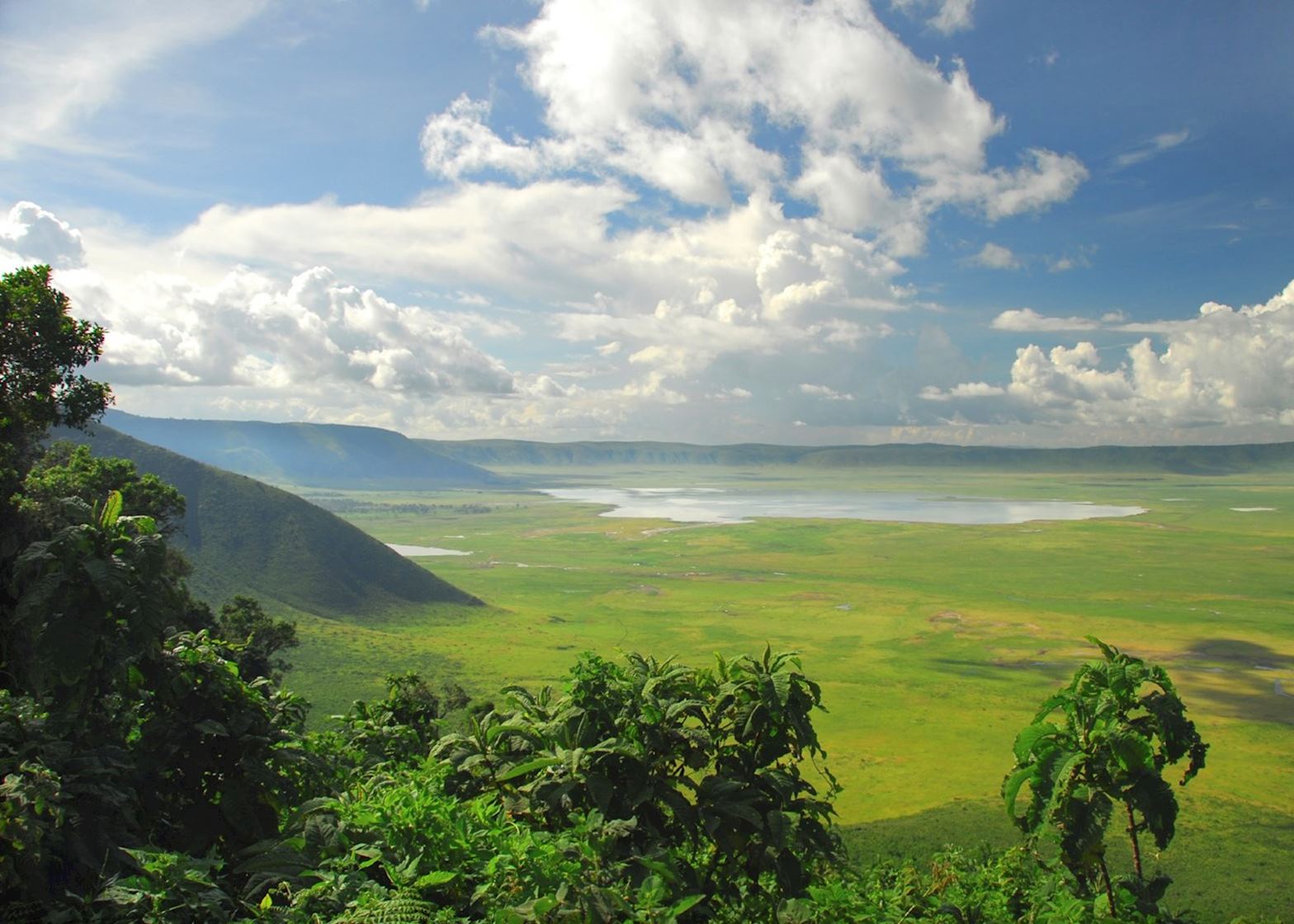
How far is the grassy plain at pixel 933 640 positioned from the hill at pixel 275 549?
26.8ft

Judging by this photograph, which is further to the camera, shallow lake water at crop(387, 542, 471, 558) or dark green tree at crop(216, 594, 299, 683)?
shallow lake water at crop(387, 542, 471, 558)

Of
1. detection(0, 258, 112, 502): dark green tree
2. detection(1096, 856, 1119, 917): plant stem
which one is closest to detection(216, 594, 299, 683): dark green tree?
detection(0, 258, 112, 502): dark green tree

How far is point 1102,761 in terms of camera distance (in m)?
6.62

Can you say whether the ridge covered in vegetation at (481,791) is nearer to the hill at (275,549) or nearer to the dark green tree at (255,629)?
the dark green tree at (255,629)

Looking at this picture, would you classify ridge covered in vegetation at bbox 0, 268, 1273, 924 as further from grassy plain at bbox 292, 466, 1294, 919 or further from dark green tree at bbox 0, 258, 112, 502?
grassy plain at bbox 292, 466, 1294, 919

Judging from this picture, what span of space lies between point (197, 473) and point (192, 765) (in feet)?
421

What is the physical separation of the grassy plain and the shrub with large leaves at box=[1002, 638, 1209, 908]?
2881cm

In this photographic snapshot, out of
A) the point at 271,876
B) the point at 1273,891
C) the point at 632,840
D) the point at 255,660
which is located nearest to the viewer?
the point at 271,876

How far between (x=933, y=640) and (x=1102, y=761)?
90734mm

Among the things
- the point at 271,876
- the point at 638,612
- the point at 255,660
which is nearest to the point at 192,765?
the point at 271,876

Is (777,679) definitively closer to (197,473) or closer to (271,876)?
(271,876)

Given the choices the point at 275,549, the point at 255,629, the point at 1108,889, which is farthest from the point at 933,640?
the point at 1108,889

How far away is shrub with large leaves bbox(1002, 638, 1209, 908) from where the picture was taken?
6.43 m

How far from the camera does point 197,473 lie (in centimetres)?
11806
